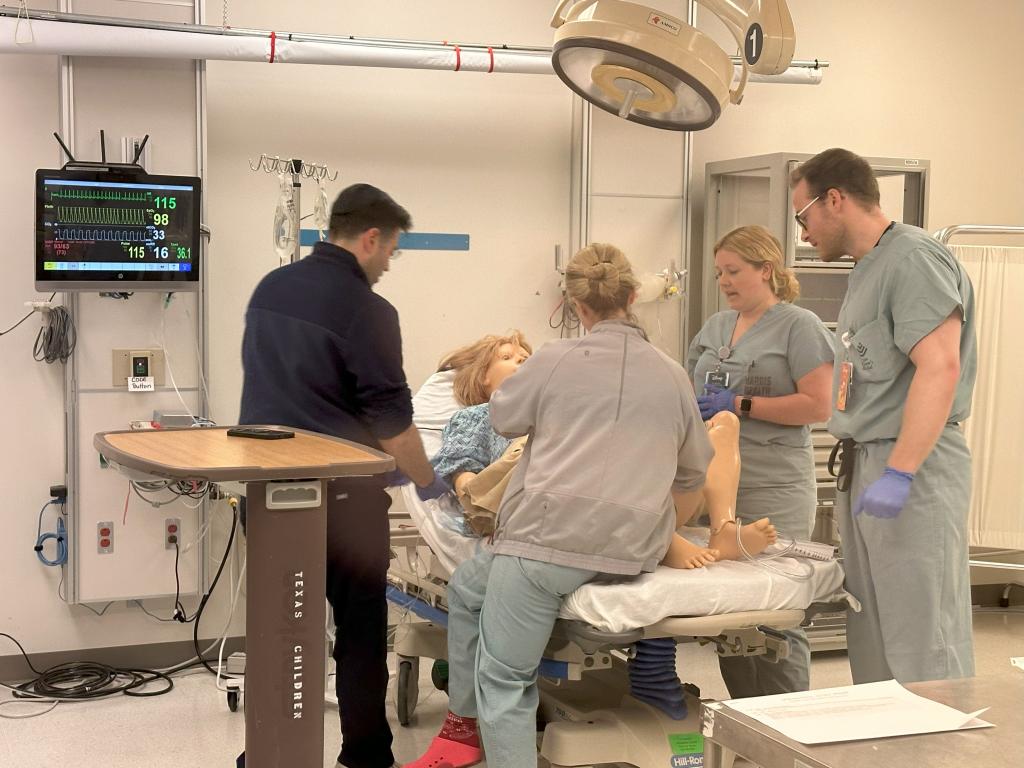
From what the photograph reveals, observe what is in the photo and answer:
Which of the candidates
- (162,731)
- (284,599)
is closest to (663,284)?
(162,731)

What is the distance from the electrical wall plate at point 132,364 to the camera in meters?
4.02

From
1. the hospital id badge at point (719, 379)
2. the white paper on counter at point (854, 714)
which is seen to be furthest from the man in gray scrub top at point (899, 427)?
the white paper on counter at point (854, 714)

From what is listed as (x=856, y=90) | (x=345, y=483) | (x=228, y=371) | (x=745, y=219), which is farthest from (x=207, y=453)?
(x=856, y=90)

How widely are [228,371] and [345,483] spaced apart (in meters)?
1.77

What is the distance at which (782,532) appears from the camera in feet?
10.3

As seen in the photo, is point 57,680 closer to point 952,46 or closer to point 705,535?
point 705,535

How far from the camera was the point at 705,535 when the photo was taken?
3.11 metres

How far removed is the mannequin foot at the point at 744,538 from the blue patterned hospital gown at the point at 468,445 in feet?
2.51

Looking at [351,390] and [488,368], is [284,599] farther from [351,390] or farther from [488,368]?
[488,368]

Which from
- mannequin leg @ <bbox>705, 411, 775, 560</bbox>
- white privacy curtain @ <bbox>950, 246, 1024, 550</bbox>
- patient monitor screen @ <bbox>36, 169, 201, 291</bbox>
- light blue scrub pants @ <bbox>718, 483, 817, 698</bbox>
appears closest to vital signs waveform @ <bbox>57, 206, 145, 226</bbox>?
patient monitor screen @ <bbox>36, 169, 201, 291</bbox>

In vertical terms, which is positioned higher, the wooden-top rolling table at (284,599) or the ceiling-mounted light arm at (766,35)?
the ceiling-mounted light arm at (766,35)

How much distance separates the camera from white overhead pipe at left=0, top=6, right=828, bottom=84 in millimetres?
3738

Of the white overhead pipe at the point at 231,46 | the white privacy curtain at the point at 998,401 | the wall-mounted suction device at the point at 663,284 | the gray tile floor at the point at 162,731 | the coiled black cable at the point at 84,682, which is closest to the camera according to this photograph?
the gray tile floor at the point at 162,731

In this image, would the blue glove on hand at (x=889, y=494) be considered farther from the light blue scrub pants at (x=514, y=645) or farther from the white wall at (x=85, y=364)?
the white wall at (x=85, y=364)
